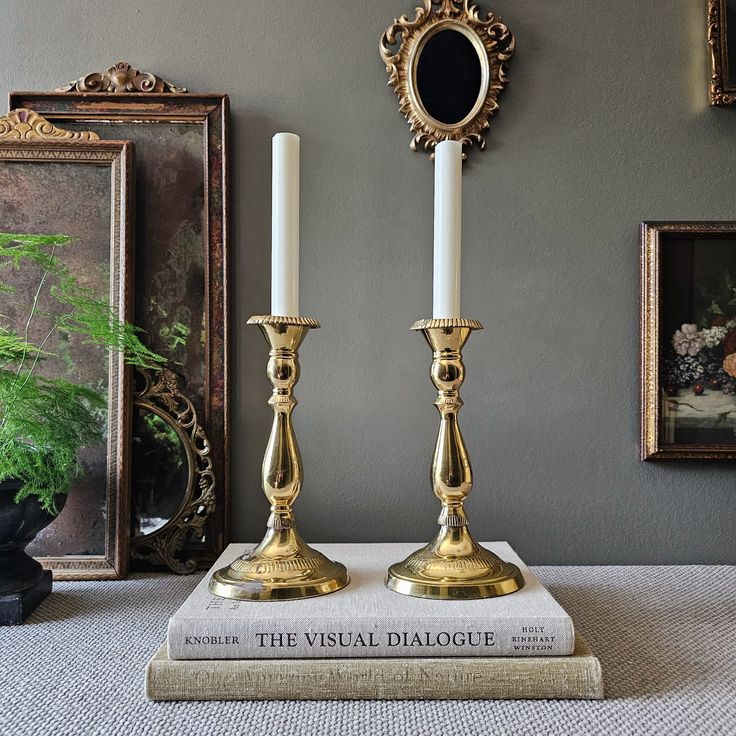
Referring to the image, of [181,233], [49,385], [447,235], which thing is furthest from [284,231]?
[49,385]

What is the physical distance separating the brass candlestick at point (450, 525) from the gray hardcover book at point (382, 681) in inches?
3.4

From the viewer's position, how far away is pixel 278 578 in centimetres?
65

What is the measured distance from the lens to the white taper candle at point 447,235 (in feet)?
2.22

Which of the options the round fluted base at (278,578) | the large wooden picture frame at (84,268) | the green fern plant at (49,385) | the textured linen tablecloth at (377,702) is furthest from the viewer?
the large wooden picture frame at (84,268)

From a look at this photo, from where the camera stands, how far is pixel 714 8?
91cm

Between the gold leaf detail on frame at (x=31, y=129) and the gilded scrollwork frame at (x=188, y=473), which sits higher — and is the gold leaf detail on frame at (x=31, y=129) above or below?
above

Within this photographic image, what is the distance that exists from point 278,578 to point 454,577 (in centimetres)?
17

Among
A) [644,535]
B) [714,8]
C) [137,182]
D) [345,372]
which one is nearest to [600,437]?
[644,535]

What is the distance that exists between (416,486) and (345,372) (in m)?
0.19

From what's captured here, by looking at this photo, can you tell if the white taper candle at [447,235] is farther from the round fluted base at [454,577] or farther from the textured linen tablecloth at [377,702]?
the textured linen tablecloth at [377,702]

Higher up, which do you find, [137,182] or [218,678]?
[137,182]

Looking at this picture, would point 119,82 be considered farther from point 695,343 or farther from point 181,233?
point 695,343

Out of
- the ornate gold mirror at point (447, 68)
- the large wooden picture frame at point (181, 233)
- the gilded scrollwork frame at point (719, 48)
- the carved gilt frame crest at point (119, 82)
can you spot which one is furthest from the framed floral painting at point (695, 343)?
the carved gilt frame crest at point (119, 82)

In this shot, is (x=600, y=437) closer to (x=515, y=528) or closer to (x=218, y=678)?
(x=515, y=528)
